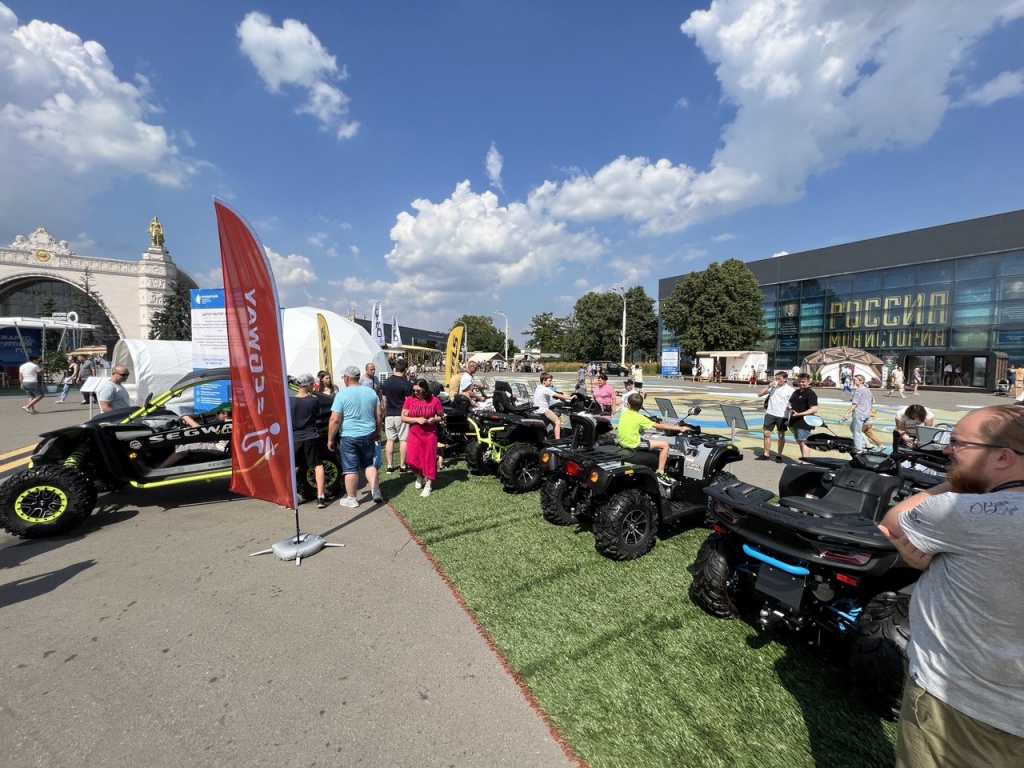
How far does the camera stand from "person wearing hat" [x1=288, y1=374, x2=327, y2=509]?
18.6ft

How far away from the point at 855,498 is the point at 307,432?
5.51 meters

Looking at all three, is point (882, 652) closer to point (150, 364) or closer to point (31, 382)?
point (150, 364)

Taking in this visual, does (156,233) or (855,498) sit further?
(156,233)

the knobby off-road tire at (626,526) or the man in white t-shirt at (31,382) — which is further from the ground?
→ the man in white t-shirt at (31,382)

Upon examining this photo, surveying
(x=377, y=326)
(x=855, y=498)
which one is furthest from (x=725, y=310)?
(x=855, y=498)

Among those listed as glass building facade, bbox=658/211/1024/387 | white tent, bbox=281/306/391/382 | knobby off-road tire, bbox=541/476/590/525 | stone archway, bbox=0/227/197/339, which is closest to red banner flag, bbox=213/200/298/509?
knobby off-road tire, bbox=541/476/590/525

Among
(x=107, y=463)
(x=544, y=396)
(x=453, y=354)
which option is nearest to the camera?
(x=107, y=463)

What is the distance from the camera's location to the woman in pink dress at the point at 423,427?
19.3 ft

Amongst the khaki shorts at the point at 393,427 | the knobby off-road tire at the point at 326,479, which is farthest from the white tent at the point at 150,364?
the knobby off-road tire at the point at 326,479

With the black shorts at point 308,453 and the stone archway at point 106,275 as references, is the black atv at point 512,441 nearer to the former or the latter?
the black shorts at point 308,453

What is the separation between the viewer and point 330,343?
1609 cm

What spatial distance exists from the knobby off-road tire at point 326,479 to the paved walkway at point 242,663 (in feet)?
4.48

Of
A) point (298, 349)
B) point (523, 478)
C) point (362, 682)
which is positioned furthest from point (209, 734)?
point (298, 349)

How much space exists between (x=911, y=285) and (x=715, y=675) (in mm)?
44040
